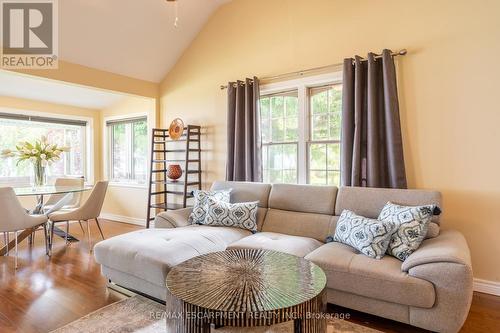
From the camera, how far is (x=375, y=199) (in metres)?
2.67

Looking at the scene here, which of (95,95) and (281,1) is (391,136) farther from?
(95,95)

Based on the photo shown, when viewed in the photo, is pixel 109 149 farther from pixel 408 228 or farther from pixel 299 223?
pixel 408 228

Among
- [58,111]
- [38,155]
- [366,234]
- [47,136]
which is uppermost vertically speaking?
[58,111]

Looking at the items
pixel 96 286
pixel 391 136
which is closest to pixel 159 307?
pixel 96 286

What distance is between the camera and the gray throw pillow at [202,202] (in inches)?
127

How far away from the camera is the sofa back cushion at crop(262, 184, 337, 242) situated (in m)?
2.92

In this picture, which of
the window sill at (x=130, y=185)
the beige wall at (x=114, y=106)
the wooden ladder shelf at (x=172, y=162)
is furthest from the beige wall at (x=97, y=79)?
the window sill at (x=130, y=185)

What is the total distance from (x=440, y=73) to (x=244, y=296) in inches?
105

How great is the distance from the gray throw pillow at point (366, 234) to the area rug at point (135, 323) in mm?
536

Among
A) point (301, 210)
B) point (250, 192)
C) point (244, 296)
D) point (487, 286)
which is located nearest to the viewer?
point (244, 296)

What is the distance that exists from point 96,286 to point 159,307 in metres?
0.81

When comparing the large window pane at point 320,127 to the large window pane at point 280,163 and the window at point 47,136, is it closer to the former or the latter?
the large window pane at point 280,163

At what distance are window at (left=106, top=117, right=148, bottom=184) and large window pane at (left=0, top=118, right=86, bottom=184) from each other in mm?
575

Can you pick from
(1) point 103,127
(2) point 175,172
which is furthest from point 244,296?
(1) point 103,127
